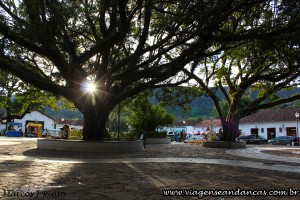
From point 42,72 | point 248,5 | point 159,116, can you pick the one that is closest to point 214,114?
point 159,116

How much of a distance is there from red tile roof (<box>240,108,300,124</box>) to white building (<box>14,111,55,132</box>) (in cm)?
4562

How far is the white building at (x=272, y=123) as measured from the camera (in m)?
54.9

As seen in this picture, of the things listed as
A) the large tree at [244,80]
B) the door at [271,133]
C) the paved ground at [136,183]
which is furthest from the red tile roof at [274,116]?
the paved ground at [136,183]

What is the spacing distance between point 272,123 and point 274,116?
4.80ft

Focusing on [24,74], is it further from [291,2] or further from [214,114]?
[214,114]

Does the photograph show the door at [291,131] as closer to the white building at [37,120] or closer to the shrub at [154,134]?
the shrub at [154,134]

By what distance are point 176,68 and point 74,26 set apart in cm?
535

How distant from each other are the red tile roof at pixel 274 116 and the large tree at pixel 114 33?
4094 cm

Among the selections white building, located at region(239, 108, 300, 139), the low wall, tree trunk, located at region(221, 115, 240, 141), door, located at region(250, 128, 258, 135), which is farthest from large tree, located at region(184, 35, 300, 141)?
door, located at region(250, 128, 258, 135)

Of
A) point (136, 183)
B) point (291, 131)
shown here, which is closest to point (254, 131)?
point (291, 131)

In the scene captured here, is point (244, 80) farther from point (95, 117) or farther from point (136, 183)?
point (136, 183)

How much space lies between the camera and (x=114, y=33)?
14602 mm

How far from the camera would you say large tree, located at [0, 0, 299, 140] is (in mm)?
12625

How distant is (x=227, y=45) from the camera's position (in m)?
16.5
